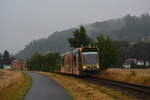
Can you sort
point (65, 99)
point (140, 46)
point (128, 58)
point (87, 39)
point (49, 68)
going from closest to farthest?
point (65, 99) → point (87, 39) → point (49, 68) → point (140, 46) → point (128, 58)

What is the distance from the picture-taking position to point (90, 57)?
3862 centimetres

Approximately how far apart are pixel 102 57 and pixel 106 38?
3.22 metres

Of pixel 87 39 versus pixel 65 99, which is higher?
pixel 87 39

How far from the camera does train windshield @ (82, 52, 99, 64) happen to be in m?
38.3

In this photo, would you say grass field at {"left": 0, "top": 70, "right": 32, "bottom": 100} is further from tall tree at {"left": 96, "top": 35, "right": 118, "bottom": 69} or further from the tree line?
the tree line

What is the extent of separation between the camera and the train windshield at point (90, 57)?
126ft

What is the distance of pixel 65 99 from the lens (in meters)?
16.9

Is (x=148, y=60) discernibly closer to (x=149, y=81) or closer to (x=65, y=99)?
(x=149, y=81)

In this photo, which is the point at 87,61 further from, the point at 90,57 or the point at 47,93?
the point at 47,93

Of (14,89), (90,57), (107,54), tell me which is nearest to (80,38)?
(107,54)

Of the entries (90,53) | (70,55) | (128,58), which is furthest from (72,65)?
(128,58)

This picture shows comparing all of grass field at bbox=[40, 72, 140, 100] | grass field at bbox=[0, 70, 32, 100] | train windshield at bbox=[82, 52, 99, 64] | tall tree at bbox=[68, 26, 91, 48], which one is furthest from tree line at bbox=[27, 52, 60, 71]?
grass field at bbox=[40, 72, 140, 100]

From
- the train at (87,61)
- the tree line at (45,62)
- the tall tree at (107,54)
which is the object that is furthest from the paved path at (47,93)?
the tree line at (45,62)

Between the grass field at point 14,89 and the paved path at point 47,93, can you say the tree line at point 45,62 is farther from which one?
the paved path at point 47,93
